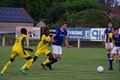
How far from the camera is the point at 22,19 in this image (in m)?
83.8

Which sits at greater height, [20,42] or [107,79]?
[20,42]

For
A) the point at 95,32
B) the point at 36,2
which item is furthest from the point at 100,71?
the point at 36,2

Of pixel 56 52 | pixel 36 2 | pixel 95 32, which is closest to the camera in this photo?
pixel 56 52

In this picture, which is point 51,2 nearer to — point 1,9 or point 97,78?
point 1,9

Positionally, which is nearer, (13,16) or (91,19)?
(91,19)

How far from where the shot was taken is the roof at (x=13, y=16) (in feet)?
270

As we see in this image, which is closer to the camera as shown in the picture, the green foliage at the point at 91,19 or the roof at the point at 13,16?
the green foliage at the point at 91,19

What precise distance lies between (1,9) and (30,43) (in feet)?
110

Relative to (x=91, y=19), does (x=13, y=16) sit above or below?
below

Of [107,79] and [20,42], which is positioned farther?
[20,42]

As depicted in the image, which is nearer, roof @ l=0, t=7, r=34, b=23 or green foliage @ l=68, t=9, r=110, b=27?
green foliage @ l=68, t=9, r=110, b=27

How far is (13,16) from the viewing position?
83.9 m

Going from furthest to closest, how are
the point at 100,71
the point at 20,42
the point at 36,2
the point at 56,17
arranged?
1. the point at 36,2
2. the point at 56,17
3. the point at 100,71
4. the point at 20,42

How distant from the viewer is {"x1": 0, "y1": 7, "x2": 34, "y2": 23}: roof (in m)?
82.2
